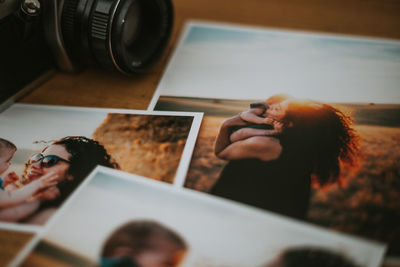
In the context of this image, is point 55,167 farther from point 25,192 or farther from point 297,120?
point 297,120

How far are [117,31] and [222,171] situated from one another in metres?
0.22

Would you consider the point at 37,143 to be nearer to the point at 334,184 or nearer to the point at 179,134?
the point at 179,134

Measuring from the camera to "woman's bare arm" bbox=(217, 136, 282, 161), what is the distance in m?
0.19

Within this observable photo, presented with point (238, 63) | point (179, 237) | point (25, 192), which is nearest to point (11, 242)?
point (25, 192)

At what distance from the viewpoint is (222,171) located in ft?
1.20

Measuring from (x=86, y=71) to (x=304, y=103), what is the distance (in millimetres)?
336

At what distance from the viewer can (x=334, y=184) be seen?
1.14ft

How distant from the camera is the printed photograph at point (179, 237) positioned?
0.97 feet

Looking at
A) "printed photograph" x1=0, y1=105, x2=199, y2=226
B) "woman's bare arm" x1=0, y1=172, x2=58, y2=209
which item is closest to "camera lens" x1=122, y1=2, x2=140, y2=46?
"printed photograph" x1=0, y1=105, x2=199, y2=226

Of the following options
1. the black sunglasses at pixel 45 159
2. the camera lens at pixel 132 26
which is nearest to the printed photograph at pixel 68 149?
the black sunglasses at pixel 45 159

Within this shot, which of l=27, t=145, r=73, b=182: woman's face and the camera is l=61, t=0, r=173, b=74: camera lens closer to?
the camera

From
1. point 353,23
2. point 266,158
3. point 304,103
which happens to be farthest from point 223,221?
point 353,23

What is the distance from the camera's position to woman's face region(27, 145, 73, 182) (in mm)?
368

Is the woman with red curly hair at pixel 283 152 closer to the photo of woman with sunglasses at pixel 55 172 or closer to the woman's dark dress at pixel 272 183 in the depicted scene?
the woman's dark dress at pixel 272 183
